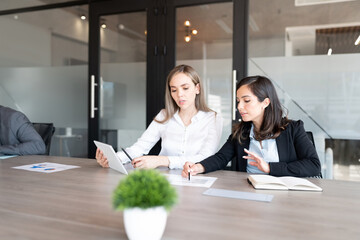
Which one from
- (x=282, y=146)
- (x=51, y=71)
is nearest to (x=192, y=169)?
(x=282, y=146)

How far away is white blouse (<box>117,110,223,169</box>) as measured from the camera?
2.15 metres

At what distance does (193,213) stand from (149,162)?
0.83 metres

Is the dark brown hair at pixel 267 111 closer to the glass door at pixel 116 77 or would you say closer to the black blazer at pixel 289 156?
the black blazer at pixel 289 156

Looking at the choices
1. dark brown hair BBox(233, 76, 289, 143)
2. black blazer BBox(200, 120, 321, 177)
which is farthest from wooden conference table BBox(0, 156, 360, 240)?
dark brown hair BBox(233, 76, 289, 143)

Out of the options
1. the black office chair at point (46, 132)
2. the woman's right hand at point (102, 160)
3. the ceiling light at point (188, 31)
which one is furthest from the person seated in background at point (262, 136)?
the ceiling light at point (188, 31)

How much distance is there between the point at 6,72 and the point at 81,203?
184 inches

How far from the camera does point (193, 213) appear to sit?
100cm

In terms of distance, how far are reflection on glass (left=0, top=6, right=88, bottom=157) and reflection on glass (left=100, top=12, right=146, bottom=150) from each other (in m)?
0.36

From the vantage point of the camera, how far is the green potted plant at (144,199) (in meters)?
0.66

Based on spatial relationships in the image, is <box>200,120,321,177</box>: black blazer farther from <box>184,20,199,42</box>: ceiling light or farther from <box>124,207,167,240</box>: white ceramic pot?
<box>184,20,199,42</box>: ceiling light

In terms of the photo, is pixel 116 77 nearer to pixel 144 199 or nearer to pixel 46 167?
pixel 46 167

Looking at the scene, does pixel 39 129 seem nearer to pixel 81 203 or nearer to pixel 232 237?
pixel 81 203

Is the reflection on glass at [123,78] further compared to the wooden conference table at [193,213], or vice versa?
the reflection on glass at [123,78]

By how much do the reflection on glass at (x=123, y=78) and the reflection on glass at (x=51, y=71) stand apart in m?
0.36
